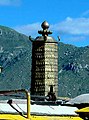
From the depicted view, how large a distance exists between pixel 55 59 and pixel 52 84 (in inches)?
61.3

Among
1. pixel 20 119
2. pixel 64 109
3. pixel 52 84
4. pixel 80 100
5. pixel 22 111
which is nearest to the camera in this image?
pixel 20 119

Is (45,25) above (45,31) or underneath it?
above

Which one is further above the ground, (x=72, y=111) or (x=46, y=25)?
(x=46, y=25)

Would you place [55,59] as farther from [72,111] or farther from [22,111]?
[22,111]

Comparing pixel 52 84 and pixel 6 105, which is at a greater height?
pixel 52 84

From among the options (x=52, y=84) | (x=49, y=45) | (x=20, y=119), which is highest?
(x=49, y=45)

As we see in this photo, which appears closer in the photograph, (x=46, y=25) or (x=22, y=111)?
(x=22, y=111)

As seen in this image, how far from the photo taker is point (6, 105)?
38.9 ft

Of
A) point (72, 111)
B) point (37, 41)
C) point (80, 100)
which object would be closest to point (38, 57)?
point (37, 41)

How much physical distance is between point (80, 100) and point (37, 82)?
14.0m

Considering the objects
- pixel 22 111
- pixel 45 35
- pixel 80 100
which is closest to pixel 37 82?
pixel 45 35

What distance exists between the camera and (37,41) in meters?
29.7

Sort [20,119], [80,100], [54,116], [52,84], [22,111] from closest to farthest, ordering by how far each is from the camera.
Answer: [20,119], [22,111], [54,116], [80,100], [52,84]

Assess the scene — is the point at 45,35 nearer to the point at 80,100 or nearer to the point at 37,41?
the point at 37,41
